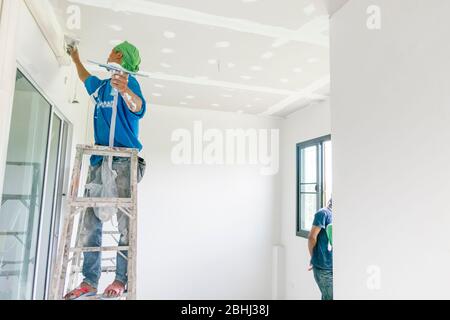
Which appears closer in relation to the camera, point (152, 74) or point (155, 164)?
point (152, 74)

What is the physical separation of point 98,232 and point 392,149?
5.36 ft

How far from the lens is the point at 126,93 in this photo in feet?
5.56

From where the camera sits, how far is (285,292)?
4129 millimetres

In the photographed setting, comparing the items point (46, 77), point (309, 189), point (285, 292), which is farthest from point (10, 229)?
point (285, 292)

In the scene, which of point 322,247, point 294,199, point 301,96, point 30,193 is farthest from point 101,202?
point 294,199

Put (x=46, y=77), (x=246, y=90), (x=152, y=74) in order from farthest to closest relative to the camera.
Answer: (x=246, y=90) → (x=152, y=74) → (x=46, y=77)

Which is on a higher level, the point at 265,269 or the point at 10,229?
the point at 10,229

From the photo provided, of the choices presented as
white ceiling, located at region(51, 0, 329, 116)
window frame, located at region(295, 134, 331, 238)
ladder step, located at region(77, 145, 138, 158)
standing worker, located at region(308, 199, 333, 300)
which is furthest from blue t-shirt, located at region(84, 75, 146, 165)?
window frame, located at region(295, 134, 331, 238)

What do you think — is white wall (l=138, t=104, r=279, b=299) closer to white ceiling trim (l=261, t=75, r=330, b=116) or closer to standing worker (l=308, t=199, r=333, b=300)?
white ceiling trim (l=261, t=75, r=330, b=116)

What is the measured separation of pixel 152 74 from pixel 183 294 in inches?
110

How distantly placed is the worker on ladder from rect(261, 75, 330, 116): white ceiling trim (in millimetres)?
1990

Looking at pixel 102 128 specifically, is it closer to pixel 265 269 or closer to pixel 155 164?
pixel 155 164

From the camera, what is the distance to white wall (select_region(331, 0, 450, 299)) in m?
1.11
